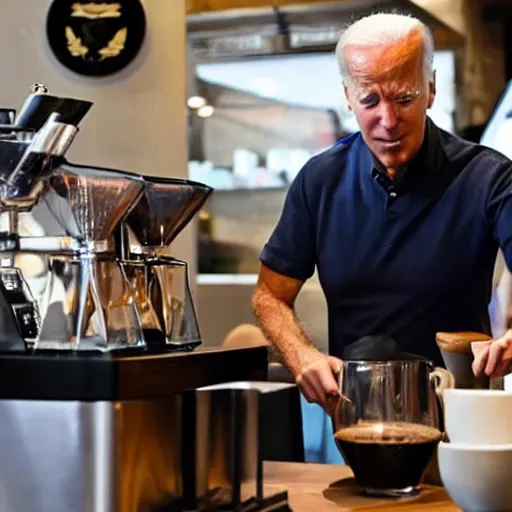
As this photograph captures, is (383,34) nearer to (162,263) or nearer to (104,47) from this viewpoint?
(162,263)

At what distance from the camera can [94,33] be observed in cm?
292

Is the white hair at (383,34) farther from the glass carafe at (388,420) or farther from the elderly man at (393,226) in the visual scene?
the glass carafe at (388,420)

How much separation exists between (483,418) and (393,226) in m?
0.83

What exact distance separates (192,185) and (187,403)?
28 centimetres

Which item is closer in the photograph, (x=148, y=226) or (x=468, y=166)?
(x=148, y=226)

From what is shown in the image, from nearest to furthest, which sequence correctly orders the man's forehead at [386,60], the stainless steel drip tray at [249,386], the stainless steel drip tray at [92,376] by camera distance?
1. the stainless steel drip tray at [92,376]
2. the stainless steel drip tray at [249,386]
3. the man's forehead at [386,60]

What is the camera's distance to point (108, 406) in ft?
3.34

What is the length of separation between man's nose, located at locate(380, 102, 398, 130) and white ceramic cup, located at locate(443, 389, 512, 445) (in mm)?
737

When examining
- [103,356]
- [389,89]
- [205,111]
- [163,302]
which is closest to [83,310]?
[103,356]

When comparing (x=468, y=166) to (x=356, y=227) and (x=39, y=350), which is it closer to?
(x=356, y=227)

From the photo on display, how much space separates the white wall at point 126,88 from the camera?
9.56 feet

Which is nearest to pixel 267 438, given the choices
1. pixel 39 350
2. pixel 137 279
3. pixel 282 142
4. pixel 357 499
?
pixel 357 499

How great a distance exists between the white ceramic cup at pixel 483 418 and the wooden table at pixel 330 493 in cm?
16

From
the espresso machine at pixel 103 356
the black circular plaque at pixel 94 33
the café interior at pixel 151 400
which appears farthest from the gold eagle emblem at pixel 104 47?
the espresso machine at pixel 103 356
